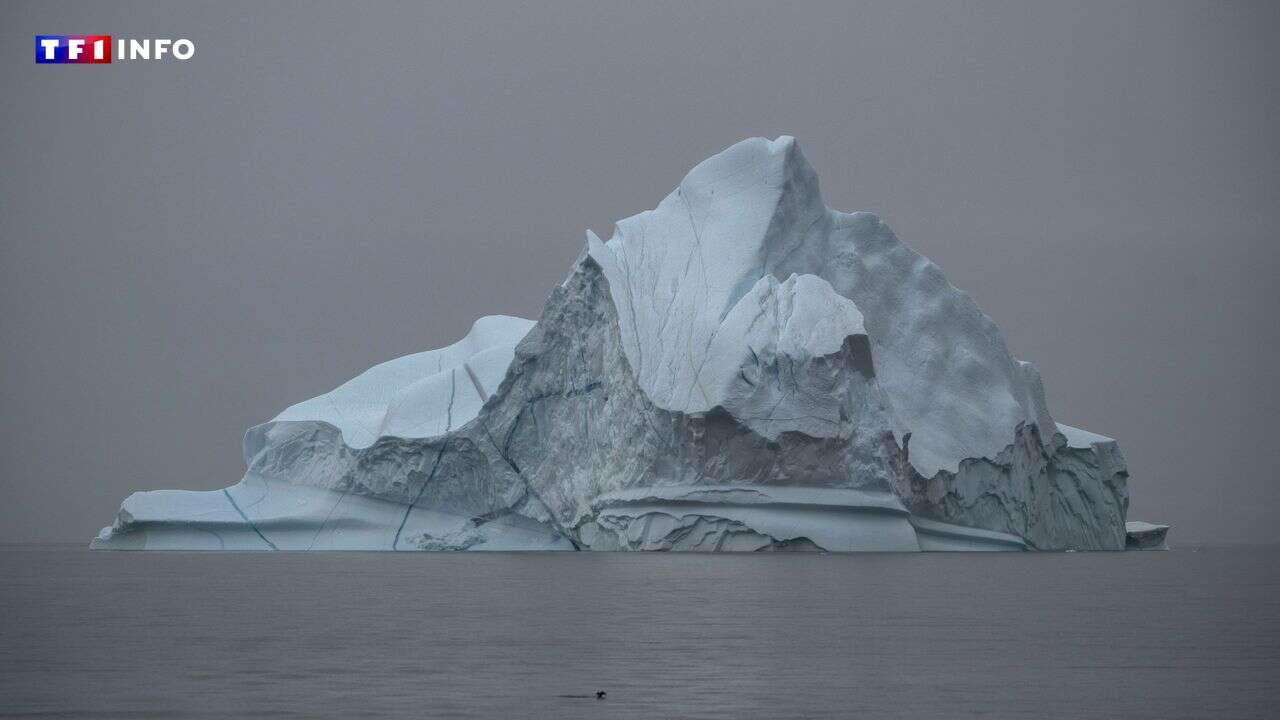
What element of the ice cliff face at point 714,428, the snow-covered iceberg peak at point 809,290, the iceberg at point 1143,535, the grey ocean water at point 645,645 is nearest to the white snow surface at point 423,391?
the ice cliff face at point 714,428

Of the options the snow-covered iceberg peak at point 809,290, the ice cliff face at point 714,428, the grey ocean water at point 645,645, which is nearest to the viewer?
the grey ocean water at point 645,645

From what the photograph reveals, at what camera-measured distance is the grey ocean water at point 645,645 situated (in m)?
9.28

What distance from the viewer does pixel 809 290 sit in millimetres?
27625

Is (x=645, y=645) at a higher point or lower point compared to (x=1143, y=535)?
higher

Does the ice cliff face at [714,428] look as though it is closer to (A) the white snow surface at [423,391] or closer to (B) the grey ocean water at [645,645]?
(A) the white snow surface at [423,391]

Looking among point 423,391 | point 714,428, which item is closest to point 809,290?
point 714,428

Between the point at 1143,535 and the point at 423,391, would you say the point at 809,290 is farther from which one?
the point at 1143,535

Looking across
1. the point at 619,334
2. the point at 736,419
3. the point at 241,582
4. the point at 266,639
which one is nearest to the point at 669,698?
the point at 266,639

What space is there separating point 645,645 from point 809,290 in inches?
624

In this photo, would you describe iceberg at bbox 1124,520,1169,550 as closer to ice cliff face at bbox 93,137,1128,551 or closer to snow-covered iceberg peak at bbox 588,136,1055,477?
ice cliff face at bbox 93,137,1128,551

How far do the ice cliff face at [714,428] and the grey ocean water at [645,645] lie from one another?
429 centimetres

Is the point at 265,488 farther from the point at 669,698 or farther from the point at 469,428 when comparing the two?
the point at 669,698

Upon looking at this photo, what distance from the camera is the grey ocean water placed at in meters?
9.28

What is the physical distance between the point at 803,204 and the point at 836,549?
7.18m
